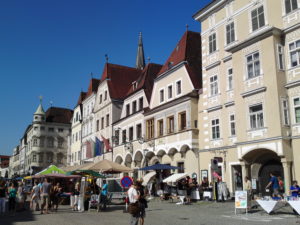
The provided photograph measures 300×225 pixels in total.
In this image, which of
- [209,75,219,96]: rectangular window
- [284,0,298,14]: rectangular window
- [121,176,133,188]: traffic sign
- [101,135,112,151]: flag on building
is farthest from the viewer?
[101,135,112,151]: flag on building

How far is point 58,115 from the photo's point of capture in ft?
307

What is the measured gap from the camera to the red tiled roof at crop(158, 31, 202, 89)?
3074 centimetres

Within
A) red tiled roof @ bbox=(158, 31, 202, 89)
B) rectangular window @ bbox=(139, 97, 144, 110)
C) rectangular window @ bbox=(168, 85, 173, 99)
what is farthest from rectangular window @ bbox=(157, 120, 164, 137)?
rectangular window @ bbox=(139, 97, 144, 110)

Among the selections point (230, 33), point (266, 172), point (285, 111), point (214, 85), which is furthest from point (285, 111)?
point (230, 33)

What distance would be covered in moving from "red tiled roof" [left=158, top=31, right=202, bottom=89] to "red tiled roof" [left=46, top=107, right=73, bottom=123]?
62591 millimetres

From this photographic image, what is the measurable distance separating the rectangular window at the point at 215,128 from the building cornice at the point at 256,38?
5588 millimetres

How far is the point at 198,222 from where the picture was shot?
13.9m

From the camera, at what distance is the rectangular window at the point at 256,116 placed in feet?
71.9

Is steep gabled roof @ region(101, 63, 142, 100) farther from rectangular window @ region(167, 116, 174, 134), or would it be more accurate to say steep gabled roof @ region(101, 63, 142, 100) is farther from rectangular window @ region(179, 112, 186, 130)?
rectangular window @ region(179, 112, 186, 130)

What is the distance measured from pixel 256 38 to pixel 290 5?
9.00 feet

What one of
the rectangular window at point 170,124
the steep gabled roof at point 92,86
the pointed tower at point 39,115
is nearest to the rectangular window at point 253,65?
the rectangular window at point 170,124

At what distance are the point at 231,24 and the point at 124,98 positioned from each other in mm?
22841

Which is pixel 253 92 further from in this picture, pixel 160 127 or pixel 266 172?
pixel 160 127

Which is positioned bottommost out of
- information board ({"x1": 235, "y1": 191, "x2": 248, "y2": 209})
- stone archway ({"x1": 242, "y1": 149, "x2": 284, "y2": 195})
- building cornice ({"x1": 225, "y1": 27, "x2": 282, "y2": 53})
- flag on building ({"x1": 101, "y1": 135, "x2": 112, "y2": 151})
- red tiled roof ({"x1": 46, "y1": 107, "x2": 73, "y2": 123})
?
information board ({"x1": 235, "y1": 191, "x2": 248, "y2": 209})
